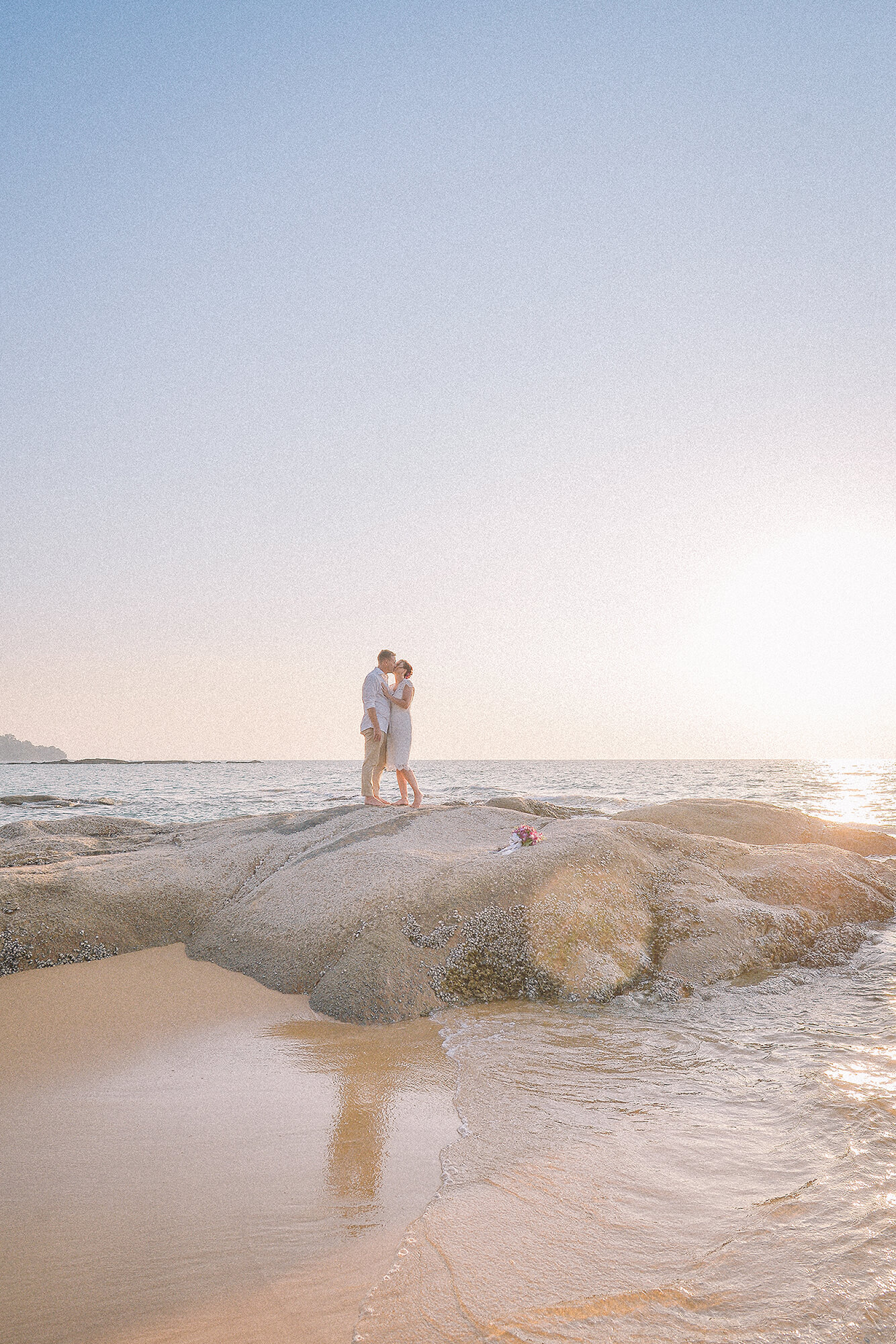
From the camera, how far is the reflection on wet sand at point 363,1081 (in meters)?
2.61

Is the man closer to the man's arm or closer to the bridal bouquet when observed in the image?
the man's arm

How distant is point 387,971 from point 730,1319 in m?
2.86

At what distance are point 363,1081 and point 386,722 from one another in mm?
6825

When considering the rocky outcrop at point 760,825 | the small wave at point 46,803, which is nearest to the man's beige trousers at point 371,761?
the rocky outcrop at point 760,825

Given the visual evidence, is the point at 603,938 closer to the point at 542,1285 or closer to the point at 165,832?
the point at 542,1285

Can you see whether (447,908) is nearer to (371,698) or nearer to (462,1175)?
(462,1175)

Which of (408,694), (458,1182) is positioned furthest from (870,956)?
(408,694)

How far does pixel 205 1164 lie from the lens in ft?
8.96

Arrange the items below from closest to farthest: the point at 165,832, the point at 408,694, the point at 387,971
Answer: the point at 387,971 < the point at 165,832 < the point at 408,694

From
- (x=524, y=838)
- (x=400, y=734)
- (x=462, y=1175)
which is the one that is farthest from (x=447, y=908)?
(x=400, y=734)

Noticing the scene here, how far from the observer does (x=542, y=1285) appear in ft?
6.93

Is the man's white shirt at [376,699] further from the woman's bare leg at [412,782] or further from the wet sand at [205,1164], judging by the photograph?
the wet sand at [205,1164]

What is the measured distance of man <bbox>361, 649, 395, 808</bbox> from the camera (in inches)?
394

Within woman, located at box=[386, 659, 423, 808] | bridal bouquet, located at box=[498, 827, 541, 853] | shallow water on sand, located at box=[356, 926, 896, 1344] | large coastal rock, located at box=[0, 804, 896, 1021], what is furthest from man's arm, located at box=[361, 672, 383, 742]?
shallow water on sand, located at box=[356, 926, 896, 1344]
